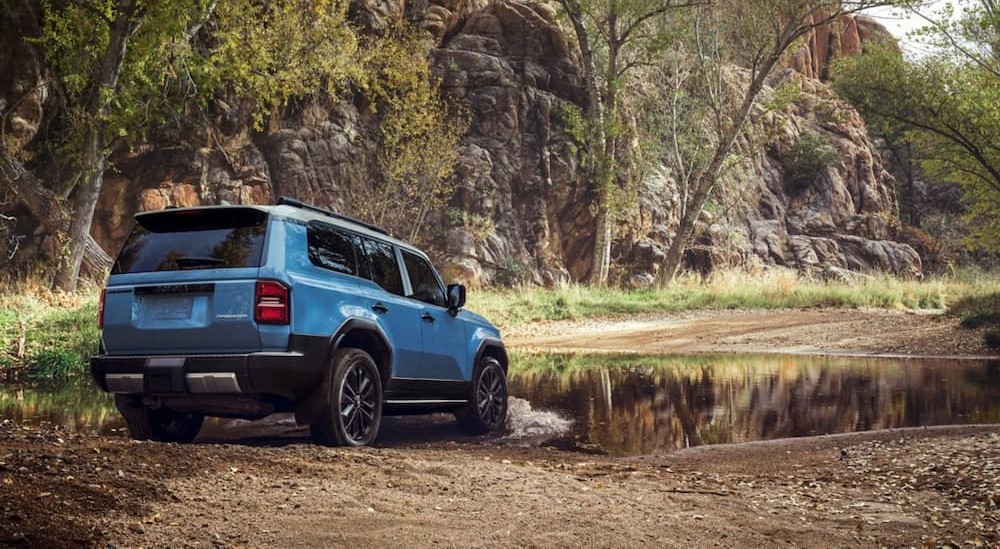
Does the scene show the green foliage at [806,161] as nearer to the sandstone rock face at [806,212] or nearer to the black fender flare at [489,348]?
the sandstone rock face at [806,212]

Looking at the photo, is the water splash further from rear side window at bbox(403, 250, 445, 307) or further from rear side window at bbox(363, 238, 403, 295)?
rear side window at bbox(363, 238, 403, 295)

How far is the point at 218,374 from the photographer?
7.33 meters

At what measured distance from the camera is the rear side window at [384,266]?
8844 millimetres

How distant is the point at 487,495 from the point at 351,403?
2.18 meters

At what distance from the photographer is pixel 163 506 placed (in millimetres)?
5246

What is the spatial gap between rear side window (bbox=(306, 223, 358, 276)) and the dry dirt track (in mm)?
1584

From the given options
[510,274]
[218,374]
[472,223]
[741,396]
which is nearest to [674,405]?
[741,396]

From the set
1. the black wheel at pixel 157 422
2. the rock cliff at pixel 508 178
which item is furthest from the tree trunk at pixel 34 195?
the black wheel at pixel 157 422

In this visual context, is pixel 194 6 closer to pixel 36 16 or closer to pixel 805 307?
pixel 36 16

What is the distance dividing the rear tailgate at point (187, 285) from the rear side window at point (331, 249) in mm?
487

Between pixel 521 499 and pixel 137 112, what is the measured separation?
19.3 metres

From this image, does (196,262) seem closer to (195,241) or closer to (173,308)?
(195,241)

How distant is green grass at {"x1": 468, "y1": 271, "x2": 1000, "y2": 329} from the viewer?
94.6 feet

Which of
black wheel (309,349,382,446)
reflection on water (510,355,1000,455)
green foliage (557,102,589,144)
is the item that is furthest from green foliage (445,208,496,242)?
black wheel (309,349,382,446)
